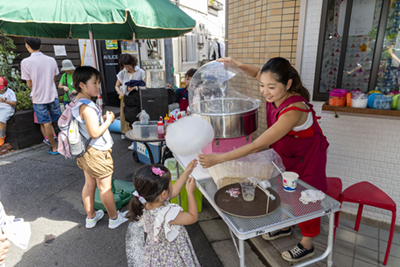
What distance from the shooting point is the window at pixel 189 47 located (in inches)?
518

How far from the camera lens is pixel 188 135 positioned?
1914mm

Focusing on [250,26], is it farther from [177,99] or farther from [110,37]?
[110,37]

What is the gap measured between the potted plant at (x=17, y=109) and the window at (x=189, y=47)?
8.15 meters

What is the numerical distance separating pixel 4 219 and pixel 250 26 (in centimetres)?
410

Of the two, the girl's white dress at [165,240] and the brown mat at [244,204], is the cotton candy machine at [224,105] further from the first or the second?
the girl's white dress at [165,240]

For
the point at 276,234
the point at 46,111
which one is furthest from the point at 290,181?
the point at 46,111

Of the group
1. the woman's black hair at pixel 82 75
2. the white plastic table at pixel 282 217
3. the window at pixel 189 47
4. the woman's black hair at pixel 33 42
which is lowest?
the white plastic table at pixel 282 217

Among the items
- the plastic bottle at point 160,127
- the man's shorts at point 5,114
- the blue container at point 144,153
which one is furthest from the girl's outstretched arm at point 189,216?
the man's shorts at point 5,114

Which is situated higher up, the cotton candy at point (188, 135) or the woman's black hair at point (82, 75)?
the woman's black hair at point (82, 75)

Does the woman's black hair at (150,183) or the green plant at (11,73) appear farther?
the green plant at (11,73)

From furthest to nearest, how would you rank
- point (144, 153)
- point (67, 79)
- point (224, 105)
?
point (67, 79) → point (144, 153) → point (224, 105)

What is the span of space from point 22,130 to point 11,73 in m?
1.52

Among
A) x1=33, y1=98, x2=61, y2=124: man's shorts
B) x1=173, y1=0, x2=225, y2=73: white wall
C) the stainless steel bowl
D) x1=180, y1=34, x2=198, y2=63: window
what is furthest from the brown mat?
x1=180, y1=34, x2=198, y2=63: window

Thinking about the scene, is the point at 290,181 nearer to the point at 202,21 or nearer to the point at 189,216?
the point at 189,216
